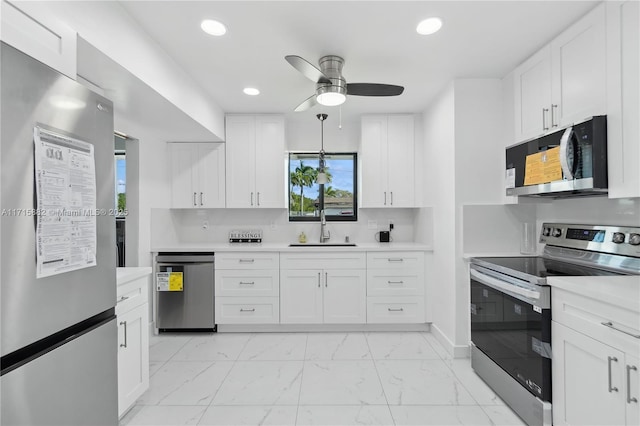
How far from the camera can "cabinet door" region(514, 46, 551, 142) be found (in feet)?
7.32

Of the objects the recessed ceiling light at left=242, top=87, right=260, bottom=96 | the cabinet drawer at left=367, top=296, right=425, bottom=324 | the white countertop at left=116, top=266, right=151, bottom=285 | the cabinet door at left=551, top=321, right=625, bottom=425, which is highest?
the recessed ceiling light at left=242, top=87, right=260, bottom=96

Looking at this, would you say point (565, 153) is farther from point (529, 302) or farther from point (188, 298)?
point (188, 298)

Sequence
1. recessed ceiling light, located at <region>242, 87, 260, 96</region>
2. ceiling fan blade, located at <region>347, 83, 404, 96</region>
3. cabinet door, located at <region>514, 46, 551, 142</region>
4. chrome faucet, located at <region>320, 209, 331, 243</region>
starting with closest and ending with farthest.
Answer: cabinet door, located at <region>514, 46, 551, 142</region>, ceiling fan blade, located at <region>347, 83, 404, 96</region>, recessed ceiling light, located at <region>242, 87, 260, 96</region>, chrome faucet, located at <region>320, 209, 331, 243</region>

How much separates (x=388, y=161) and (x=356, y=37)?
5.88 ft

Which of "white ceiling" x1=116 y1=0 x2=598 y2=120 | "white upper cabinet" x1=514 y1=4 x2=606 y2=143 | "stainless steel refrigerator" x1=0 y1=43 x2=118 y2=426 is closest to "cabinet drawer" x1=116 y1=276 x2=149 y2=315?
"stainless steel refrigerator" x1=0 y1=43 x2=118 y2=426

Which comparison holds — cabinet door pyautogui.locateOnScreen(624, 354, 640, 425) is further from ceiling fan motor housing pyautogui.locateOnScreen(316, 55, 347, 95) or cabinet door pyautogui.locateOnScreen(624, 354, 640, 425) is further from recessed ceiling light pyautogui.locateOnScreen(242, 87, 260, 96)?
recessed ceiling light pyautogui.locateOnScreen(242, 87, 260, 96)

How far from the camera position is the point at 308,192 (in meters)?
4.23

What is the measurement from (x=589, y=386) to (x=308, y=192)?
10.7 ft

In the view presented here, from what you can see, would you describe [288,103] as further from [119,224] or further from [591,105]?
[591,105]

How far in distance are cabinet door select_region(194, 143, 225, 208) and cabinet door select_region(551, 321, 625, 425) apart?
334 centimetres

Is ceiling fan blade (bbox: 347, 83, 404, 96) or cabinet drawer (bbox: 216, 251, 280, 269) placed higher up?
ceiling fan blade (bbox: 347, 83, 404, 96)

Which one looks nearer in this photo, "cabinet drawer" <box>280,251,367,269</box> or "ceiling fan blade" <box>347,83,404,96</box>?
"ceiling fan blade" <box>347,83,404,96</box>

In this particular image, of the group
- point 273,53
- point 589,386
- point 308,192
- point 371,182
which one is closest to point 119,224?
point 308,192

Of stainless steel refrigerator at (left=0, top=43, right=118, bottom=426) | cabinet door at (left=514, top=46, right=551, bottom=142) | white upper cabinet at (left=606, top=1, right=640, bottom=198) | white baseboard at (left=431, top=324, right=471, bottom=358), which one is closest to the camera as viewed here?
stainless steel refrigerator at (left=0, top=43, right=118, bottom=426)
